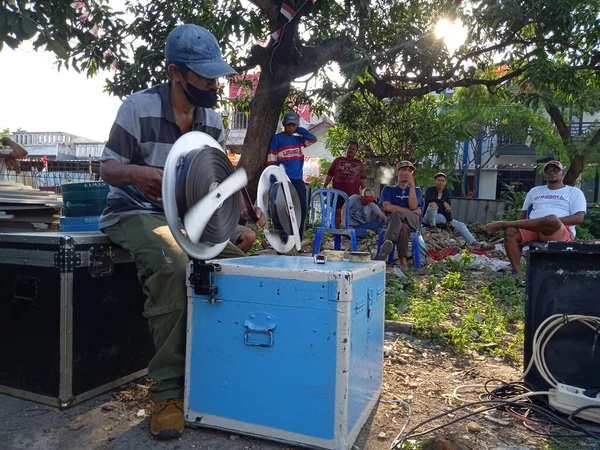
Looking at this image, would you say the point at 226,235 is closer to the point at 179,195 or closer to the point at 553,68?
the point at 179,195

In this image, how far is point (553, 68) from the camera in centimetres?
793

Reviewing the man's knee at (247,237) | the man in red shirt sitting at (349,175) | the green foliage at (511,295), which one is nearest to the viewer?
the man's knee at (247,237)

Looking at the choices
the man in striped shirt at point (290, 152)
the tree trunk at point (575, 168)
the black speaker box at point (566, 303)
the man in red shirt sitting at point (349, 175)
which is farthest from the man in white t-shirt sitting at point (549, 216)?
the tree trunk at point (575, 168)

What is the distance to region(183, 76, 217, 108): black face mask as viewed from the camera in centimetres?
260

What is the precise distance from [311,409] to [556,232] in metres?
4.73

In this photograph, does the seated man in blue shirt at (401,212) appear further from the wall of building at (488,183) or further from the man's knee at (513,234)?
the wall of building at (488,183)

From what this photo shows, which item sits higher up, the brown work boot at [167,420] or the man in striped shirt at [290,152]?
the man in striped shirt at [290,152]

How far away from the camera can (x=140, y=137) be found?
2604 millimetres

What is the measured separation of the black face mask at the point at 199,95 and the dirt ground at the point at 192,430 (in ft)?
5.46

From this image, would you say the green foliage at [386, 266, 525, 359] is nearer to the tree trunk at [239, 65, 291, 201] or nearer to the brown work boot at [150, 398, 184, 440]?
the brown work boot at [150, 398, 184, 440]

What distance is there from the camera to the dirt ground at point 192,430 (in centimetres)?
216

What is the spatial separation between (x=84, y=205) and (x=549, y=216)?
16.4 feet

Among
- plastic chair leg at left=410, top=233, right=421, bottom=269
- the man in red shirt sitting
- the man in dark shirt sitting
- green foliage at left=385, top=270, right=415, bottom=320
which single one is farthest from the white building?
green foliage at left=385, top=270, right=415, bottom=320

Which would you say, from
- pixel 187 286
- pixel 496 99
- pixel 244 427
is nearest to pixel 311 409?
pixel 244 427
